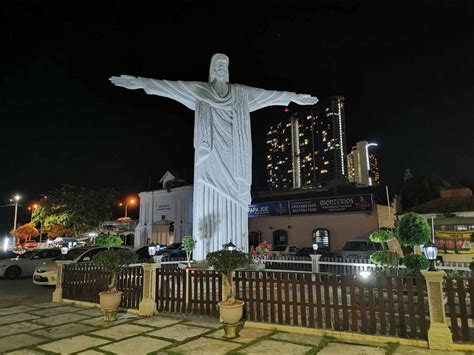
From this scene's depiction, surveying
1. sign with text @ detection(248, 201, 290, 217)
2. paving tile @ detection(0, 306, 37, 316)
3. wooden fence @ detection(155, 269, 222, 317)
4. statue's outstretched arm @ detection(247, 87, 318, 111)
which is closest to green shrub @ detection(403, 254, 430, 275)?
wooden fence @ detection(155, 269, 222, 317)

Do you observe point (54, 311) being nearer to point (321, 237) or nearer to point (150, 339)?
point (150, 339)

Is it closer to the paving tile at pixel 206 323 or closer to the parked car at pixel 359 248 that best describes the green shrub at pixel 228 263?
the paving tile at pixel 206 323

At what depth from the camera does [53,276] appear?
1250cm

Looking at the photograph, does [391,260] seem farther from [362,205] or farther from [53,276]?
[362,205]

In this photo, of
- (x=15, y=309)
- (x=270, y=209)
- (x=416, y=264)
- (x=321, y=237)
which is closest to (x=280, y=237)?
(x=270, y=209)

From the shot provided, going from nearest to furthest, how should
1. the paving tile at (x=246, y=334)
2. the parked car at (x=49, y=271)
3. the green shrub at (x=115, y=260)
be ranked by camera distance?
the paving tile at (x=246, y=334) < the green shrub at (x=115, y=260) < the parked car at (x=49, y=271)

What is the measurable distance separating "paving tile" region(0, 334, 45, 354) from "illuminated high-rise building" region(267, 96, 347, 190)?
88.8 meters

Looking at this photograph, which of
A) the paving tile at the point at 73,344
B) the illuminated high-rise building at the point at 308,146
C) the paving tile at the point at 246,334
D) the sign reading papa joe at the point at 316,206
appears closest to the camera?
the paving tile at the point at 73,344

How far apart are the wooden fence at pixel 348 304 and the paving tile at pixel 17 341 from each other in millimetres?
3832

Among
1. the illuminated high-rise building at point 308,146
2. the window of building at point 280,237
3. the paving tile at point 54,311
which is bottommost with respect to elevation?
the paving tile at point 54,311

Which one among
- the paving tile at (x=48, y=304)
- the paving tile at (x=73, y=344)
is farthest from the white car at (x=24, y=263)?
the paving tile at (x=73, y=344)

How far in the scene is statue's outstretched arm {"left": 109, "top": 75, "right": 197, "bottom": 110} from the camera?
427 inches

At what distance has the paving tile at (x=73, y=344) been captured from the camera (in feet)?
18.1

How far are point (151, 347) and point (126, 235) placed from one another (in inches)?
1357
